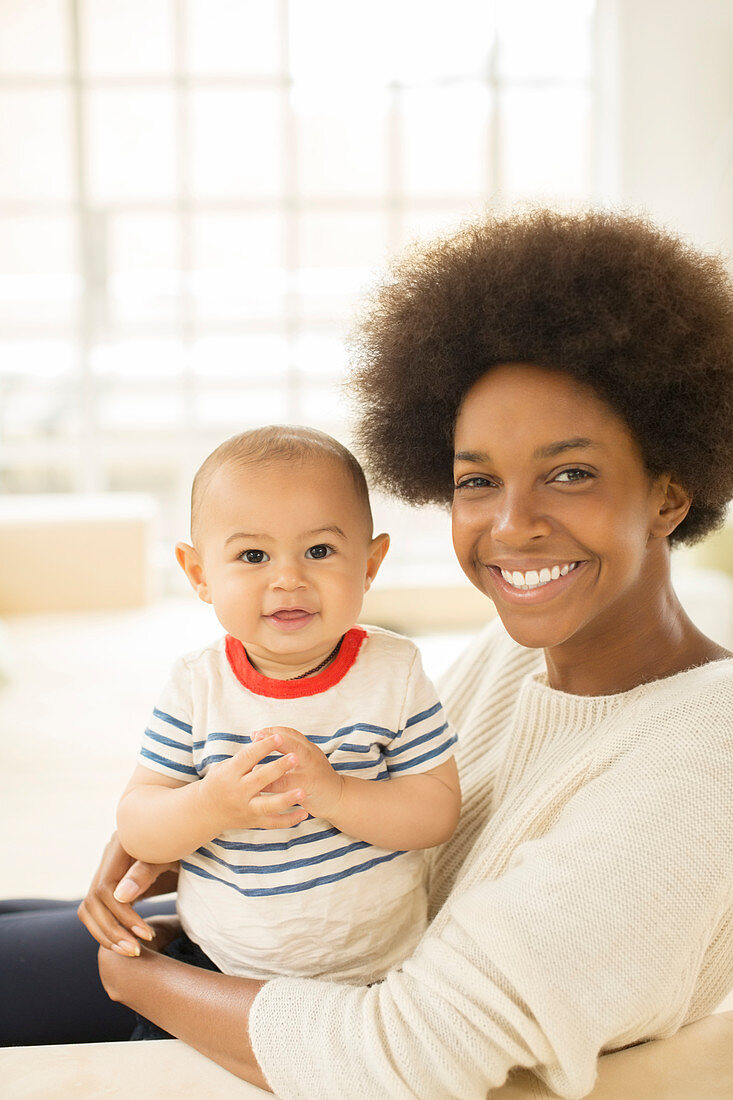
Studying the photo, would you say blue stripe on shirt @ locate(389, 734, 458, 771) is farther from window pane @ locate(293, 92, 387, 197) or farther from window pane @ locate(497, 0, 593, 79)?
window pane @ locate(497, 0, 593, 79)

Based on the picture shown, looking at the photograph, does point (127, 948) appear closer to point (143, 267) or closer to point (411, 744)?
point (411, 744)

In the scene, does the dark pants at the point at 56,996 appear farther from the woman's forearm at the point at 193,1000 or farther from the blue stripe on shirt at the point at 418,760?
the blue stripe on shirt at the point at 418,760

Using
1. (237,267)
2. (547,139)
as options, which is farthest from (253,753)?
(547,139)

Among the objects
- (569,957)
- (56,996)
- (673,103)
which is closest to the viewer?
(569,957)

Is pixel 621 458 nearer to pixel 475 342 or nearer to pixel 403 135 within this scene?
pixel 475 342

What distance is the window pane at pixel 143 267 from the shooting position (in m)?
6.62

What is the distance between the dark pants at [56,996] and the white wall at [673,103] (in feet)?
18.3

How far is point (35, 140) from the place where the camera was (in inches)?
256

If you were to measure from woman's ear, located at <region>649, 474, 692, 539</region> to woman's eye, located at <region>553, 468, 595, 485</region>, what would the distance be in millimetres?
140

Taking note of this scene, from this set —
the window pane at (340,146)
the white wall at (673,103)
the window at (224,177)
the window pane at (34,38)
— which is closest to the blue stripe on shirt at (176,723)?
the window at (224,177)

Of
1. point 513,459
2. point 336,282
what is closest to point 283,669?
point 513,459

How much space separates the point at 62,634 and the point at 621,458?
431 centimetres

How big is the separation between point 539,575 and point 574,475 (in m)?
0.12

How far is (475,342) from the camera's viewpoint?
133 cm
